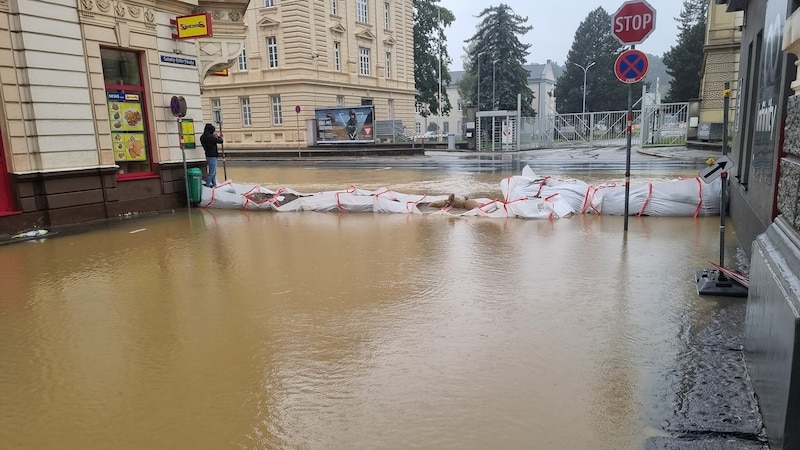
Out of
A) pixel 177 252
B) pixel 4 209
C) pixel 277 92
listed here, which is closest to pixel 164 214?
pixel 4 209

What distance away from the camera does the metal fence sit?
32.9 metres

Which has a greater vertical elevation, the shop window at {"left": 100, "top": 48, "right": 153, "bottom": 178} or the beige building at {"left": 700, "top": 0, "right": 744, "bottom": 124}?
the beige building at {"left": 700, "top": 0, "right": 744, "bottom": 124}

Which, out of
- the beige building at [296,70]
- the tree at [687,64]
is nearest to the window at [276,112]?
the beige building at [296,70]

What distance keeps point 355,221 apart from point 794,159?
8143 millimetres

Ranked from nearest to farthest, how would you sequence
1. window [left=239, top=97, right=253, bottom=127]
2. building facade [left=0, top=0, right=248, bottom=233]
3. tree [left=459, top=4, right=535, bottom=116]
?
building facade [left=0, top=0, right=248, bottom=233] → window [left=239, top=97, right=253, bottom=127] → tree [left=459, top=4, right=535, bottom=116]

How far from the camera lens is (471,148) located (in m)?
36.5

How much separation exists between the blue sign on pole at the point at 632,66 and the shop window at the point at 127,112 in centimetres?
1007

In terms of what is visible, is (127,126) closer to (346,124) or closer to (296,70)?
Answer: (346,124)

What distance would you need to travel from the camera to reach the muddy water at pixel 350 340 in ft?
11.1

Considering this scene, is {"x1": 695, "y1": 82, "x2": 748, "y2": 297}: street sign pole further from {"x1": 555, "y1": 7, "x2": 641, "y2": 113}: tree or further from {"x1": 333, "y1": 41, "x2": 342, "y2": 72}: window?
{"x1": 555, "y1": 7, "x2": 641, "y2": 113}: tree

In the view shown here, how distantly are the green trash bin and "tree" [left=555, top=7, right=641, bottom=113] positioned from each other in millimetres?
→ 68724

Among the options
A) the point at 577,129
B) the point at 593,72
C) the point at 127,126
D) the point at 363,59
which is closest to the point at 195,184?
the point at 127,126

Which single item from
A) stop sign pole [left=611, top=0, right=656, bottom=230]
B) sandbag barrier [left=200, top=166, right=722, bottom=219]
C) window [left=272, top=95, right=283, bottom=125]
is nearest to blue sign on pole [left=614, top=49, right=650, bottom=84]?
stop sign pole [left=611, top=0, right=656, bottom=230]

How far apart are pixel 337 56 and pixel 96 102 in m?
33.6
